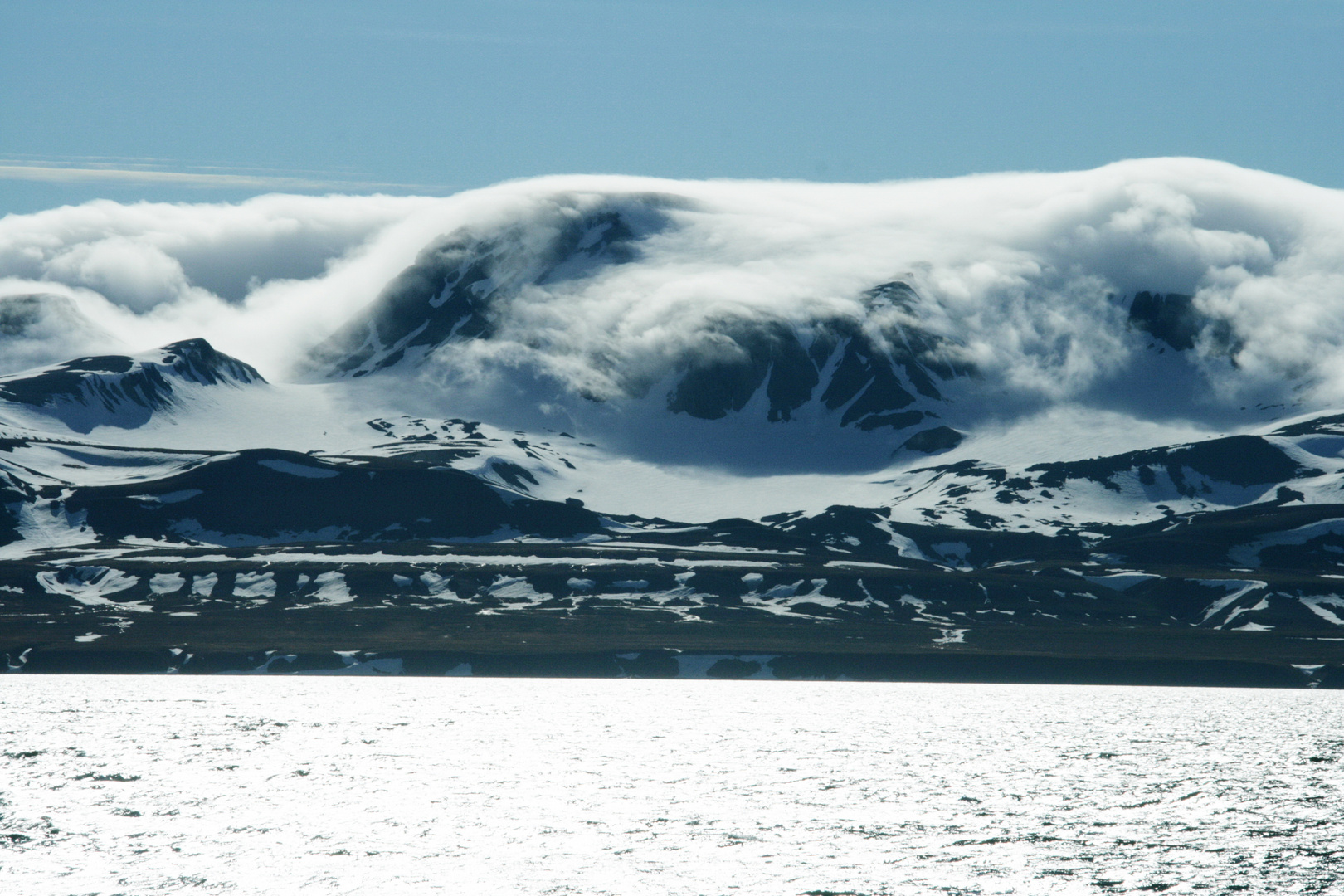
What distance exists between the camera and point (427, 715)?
19088 cm

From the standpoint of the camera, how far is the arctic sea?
7719 cm

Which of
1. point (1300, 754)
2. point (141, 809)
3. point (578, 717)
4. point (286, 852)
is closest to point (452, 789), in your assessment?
point (141, 809)

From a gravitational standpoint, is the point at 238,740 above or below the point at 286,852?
below

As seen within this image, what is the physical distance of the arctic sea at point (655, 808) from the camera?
Result: 7719cm

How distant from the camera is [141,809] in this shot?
10119 centimetres

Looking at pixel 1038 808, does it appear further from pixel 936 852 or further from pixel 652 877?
pixel 652 877

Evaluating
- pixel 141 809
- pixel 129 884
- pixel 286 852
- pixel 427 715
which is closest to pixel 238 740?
pixel 427 715

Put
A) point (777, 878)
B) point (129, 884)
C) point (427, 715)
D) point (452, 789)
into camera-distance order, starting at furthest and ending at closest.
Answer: point (427, 715)
point (452, 789)
point (777, 878)
point (129, 884)

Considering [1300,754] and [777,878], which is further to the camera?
[1300,754]

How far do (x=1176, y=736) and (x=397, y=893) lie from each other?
12319 cm

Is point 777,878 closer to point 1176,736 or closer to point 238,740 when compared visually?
point 238,740

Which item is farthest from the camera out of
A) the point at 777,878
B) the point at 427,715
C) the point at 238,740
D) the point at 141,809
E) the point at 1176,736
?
the point at 427,715

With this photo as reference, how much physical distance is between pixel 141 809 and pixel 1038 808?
6636 centimetres

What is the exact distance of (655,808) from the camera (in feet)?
348
